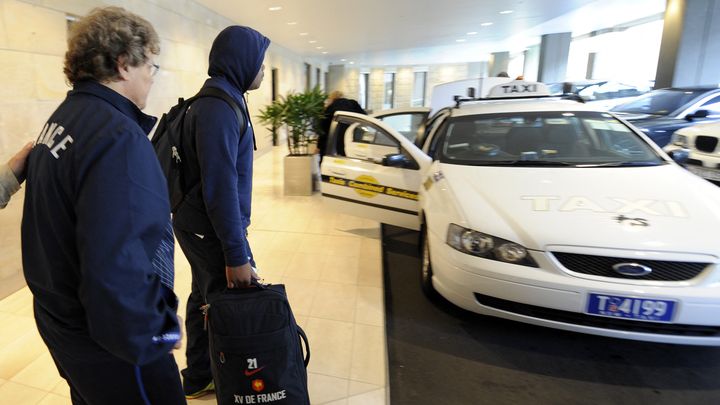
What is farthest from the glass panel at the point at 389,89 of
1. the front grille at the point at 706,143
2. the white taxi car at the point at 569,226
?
the white taxi car at the point at 569,226

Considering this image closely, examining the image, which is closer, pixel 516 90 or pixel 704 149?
pixel 516 90

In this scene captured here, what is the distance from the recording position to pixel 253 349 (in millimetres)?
1223

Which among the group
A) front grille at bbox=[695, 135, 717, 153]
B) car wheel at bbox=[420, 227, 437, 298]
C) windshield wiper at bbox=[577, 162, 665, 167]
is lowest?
car wheel at bbox=[420, 227, 437, 298]

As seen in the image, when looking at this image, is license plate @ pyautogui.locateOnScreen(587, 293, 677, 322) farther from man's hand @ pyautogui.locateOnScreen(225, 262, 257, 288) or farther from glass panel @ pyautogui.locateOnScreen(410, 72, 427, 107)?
glass panel @ pyautogui.locateOnScreen(410, 72, 427, 107)

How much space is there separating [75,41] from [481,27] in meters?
11.0

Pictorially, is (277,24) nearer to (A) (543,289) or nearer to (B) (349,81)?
(A) (543,289)

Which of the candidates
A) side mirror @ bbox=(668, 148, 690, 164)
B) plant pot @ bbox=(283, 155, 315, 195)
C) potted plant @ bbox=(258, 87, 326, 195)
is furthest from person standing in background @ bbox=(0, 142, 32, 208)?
plant pot @ bbox=(283, 155, 315, 195)

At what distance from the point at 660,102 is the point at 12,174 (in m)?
8.03

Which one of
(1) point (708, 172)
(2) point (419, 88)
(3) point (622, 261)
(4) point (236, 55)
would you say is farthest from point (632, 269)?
(2) point (419, 88)

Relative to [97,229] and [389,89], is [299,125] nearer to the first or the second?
[97,229]

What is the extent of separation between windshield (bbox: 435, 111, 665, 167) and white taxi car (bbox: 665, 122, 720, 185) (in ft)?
5.40

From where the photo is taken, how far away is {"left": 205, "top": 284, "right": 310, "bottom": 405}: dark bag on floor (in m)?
1.23

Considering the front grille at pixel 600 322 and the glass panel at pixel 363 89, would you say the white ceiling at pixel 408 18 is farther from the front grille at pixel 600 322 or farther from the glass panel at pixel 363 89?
the glass panel at pixel 363 89

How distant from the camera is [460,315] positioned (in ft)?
8.18
